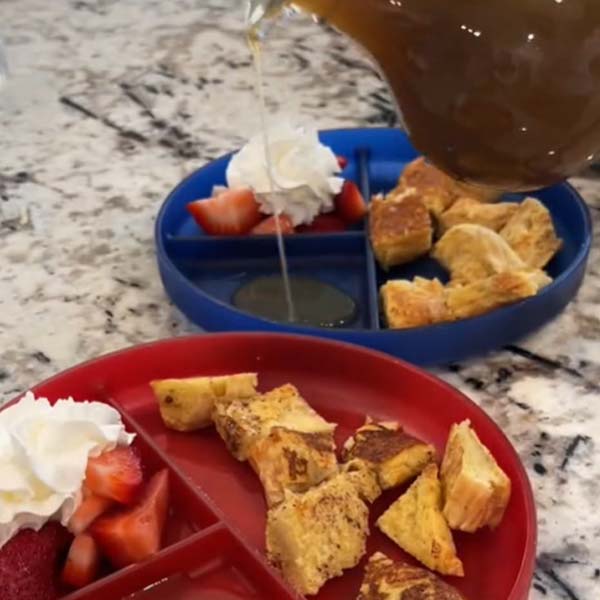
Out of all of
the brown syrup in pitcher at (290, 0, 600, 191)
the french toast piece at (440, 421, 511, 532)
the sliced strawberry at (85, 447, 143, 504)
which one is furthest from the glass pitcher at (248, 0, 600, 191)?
the sliced strawberry at (85, 447, 143, 504)

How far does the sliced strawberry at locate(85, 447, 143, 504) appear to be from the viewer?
800 millimetres

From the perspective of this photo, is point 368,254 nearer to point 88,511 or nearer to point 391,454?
point 391,454

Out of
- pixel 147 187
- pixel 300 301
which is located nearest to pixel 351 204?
pixel 300 301

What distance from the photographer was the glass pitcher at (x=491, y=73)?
66 centimetres

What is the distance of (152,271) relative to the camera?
1.14 meters

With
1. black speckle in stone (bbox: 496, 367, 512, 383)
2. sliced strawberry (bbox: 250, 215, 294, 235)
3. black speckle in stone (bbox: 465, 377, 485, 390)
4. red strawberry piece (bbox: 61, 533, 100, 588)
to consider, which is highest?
black speckle in stone (bbox: 496, 367, 512, 383)

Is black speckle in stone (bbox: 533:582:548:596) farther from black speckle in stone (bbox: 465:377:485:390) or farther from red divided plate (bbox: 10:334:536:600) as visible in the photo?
black speckle in stone (bbox: 465:377:485:390)

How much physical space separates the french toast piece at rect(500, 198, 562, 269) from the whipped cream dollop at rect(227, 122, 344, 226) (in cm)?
20

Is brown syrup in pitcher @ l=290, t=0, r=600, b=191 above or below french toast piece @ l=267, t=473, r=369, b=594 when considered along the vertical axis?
above

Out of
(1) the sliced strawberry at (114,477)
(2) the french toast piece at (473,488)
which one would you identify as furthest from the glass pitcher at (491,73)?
(1) the sliced strawberry at (114,477)

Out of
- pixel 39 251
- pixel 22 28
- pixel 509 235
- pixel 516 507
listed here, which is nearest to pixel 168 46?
pixel 22 28

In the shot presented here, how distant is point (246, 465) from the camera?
88 centimetres

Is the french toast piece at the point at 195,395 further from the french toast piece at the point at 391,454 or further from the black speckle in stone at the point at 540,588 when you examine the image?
the black speckle in stone at the point at 540,588

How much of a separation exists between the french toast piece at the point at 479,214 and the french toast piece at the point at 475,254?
0.11 ft
